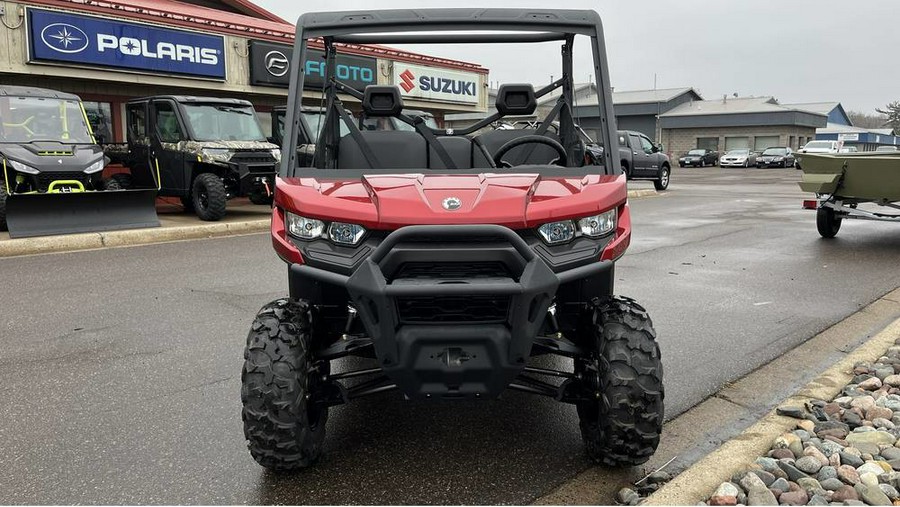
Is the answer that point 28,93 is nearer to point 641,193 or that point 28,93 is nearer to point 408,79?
point 408,79

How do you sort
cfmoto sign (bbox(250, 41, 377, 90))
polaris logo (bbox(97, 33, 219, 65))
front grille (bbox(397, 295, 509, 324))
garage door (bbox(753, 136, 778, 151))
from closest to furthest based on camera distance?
front grille (bbox(397, 295, 509, 324))
polaris logo (bbox(97, 33, 219, 65))
cfmoto sign (bbox(250, 41, 377, 90))
garage door (bbox(753, 136, 778, 151))

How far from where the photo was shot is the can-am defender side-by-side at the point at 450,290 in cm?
268

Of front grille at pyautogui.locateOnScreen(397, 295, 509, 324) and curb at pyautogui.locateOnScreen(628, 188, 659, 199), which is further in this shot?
curb at pyautogui.locateOnScreen(628, 188, 659, 199)

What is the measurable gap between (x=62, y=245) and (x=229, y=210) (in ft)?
16.5

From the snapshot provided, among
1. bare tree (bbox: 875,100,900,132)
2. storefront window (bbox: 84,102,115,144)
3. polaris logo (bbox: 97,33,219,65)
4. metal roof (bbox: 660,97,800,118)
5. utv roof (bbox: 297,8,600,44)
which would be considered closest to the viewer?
utv roof (bbox: 297,8,600,44)

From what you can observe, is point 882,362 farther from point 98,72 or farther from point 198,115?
point 98,72

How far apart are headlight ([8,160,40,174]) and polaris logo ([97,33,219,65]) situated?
17.1 feet

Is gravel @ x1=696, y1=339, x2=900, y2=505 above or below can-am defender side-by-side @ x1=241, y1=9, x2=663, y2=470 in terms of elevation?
below

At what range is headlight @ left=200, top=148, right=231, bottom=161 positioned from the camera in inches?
492

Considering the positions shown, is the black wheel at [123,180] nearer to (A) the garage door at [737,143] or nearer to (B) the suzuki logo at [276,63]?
(B) the suzuki logo at [276,63]

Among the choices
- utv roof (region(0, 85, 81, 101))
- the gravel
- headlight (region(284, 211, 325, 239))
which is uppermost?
utv roof (region(0, 85, 81, 101))

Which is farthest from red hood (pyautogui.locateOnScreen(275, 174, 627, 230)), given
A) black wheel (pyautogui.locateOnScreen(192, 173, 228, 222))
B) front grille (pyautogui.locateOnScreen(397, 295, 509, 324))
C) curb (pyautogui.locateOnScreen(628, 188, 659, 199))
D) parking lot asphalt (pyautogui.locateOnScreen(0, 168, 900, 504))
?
curb (pyautogui.locateOnScreen(628, 188, 659, 199))

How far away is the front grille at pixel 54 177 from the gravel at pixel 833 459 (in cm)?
1118

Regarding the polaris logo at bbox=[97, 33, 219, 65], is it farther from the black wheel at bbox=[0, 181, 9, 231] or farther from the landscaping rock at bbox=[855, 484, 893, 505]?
the landscaping rock at bbox=[855, 484, 893, 505]
